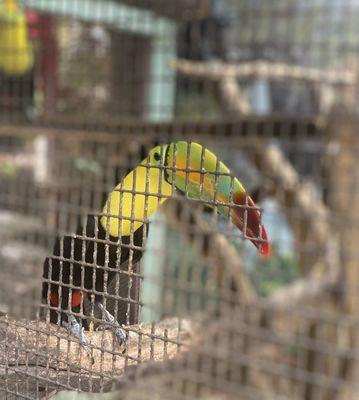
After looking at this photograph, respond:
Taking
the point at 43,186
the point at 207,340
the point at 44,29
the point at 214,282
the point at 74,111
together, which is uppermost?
the point at 44,29

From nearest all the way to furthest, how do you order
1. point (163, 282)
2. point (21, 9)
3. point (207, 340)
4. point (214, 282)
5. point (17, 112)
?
point (163, 282) < point (207, 340) < point (21, 9) < point (17, 112) < point (214, 282)

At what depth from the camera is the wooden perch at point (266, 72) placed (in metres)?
1.50

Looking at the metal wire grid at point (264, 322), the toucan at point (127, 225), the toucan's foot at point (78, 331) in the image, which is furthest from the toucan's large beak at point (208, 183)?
the metal wire grid at point (264, 322)

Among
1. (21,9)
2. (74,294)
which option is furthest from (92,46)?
(74,294)

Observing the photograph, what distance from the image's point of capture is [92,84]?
178 centimetres

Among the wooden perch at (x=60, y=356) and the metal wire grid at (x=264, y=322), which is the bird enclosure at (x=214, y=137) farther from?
the wooden perch at (x=60, y=356)

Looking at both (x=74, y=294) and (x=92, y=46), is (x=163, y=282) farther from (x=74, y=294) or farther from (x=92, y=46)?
(x=92, y=46)

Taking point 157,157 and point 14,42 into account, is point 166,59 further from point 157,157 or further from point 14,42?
point 157,157

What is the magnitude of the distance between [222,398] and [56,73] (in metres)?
1.04

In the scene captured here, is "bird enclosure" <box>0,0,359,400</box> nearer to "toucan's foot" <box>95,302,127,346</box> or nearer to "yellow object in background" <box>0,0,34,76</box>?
"yellow object in background" <box>0,0,34,76</box>

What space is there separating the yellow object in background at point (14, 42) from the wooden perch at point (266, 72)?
415 millimetres

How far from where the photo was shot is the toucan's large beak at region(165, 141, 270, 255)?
0.37m

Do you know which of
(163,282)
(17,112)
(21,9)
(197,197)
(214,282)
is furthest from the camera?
(214,282)

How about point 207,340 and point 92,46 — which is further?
point 92,46
